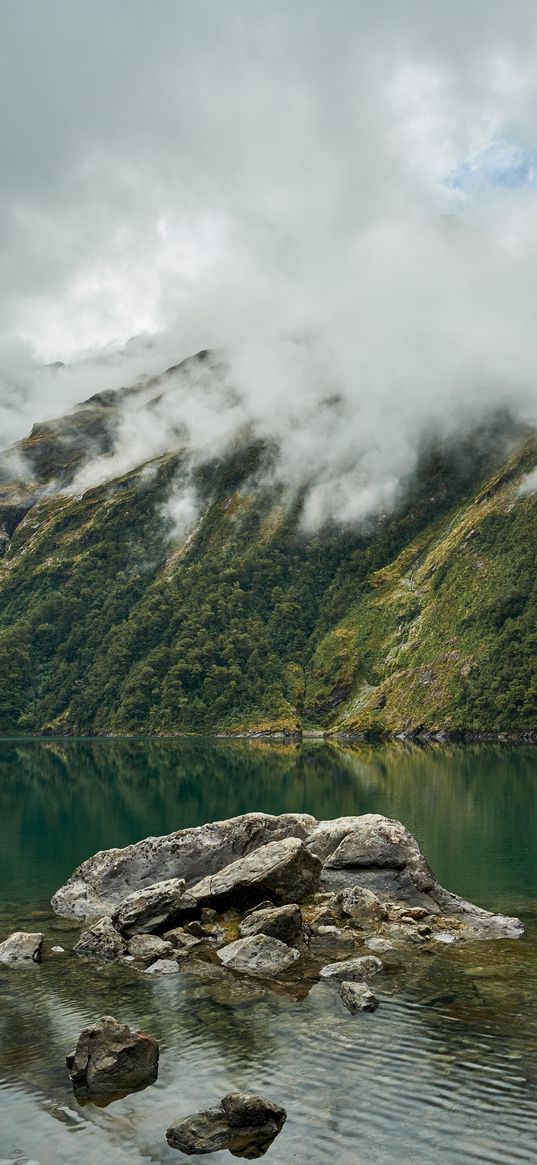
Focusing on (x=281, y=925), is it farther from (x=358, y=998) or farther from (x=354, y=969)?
(x=358, y=998)

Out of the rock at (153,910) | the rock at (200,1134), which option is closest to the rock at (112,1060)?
the rock at (200,1134)

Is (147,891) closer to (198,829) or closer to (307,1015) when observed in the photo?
(198,829)

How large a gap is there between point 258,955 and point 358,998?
353 inches

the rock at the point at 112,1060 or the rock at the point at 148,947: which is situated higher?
the rock at the point at 112,1060

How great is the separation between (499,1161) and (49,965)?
2574cm

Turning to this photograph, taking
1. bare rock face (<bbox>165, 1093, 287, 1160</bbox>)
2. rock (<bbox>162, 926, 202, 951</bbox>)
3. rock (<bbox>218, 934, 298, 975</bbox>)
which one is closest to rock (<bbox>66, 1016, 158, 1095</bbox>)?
bare rock face (<bbox>165, 1093, 287, 1160</bbox>)

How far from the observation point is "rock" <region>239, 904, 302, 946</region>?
4138 centimetres

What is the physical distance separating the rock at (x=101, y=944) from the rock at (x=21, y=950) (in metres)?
2.08

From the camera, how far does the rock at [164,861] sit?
2052 inches

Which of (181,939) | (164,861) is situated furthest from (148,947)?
(164,861)

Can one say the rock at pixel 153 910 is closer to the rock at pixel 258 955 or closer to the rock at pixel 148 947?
the rock at pixel 148 947

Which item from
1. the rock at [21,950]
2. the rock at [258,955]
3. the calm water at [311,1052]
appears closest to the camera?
the calm water at [311,1052]

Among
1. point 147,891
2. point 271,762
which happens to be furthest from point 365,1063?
point 271,762

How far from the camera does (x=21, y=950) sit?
130 ft
